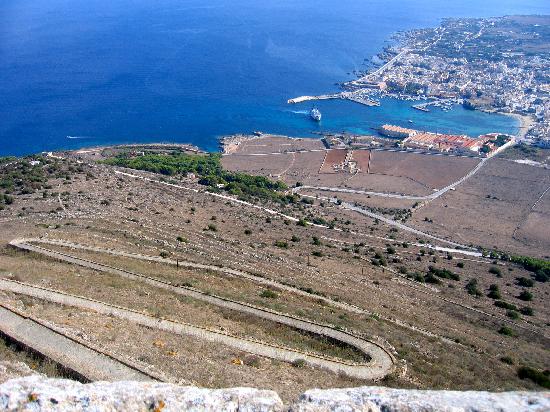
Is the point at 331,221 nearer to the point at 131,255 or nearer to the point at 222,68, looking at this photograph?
the point at 131,255

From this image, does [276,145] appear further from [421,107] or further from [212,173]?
[421,107]

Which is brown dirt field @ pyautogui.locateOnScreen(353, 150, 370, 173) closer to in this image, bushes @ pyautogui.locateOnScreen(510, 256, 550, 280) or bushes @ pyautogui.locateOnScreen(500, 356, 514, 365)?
bushes @ pyautogui.locateOnScreen(510, 256, 550, 280)

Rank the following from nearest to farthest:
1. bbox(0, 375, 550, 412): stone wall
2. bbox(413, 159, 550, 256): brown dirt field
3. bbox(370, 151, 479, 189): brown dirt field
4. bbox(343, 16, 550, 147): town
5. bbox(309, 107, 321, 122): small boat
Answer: bbox(0, 375, 550, 412): stone wall < bbox(413, 159, 550, 256): brown dirt field < bbox(370, 151, 479, 189): brown dirt field < bbox(309, 107, 321, 122): small boat < bbox(343, 16, 550, 147): town

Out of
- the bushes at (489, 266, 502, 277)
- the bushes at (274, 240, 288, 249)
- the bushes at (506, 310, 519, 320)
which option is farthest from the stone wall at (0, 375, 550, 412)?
the bushes at (489, 266, 502, 277)

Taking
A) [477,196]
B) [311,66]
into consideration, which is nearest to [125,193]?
[477,196]

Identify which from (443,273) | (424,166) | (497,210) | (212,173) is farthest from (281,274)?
(424,166)

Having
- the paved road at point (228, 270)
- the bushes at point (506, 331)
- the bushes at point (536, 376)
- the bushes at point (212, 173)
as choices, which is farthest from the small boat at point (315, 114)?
the bushes at point (536, 376)

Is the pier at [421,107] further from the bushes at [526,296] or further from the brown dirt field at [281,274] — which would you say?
the bushes at [526,296]
